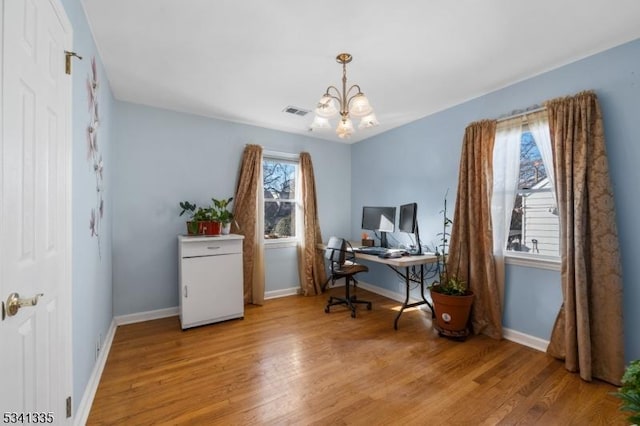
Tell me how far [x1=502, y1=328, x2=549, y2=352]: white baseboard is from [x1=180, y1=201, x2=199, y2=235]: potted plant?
11.4ft

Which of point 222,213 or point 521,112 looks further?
point 222,213

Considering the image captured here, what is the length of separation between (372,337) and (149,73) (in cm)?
327

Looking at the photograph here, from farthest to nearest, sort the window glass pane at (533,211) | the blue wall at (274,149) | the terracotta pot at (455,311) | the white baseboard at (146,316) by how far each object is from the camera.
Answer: the white baseboard at (146,316)
the terracotta pot at (455,311)
the window glass pane at (533,211)
the blue wall at (274,149)

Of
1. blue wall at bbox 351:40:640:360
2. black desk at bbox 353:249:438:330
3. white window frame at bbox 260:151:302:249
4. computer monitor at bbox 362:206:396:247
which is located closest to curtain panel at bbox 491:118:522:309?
blue wall at bbox 351:40:640:360

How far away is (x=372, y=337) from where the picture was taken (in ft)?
9.05

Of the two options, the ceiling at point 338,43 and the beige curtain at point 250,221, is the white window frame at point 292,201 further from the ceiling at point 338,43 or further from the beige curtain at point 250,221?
the ceiling at point 338,43

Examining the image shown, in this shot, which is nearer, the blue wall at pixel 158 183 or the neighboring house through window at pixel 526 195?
the neighboring house through window at pixel 526 195

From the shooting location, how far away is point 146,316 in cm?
317

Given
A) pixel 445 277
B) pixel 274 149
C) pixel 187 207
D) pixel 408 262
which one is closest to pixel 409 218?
pixel 408 262

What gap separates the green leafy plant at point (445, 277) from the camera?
2.81 metres

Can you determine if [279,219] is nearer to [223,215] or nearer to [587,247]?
[223,215]

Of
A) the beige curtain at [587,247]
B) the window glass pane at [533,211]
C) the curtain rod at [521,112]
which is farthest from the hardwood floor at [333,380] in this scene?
the curtain rod at [521,112]

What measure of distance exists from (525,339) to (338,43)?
3.09 metres

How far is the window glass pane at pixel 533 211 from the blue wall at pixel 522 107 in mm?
253
